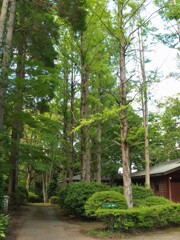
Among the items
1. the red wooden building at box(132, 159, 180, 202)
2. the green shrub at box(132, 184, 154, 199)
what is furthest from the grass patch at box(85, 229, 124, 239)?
the red wooden building at box(132, 159, 180, 202)

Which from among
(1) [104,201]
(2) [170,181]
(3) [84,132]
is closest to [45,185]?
(2) [170,181]

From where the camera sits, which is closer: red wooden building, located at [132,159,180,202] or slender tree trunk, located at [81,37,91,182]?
slender tree trunk, located at [81,37,91,182]

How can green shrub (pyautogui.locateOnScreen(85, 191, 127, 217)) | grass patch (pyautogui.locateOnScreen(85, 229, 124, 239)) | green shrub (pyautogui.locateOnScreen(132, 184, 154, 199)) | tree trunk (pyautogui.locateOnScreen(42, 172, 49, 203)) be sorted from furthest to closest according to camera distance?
tree trunk (pyautogui.locateOnScreen(42, 172, 49, 203)), green shrub (pyautogui.locateOnScreen(132, 184, 154, 199)), green shrub (pyautogui.locateOnScreen(85, 191, 127, 217)), grass patch (pyautogui.locateOnScreen(85, 229, 124, 239))

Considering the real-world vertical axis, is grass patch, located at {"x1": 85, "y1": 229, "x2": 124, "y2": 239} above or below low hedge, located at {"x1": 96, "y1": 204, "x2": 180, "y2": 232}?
below

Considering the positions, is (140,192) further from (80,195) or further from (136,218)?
(136,218)

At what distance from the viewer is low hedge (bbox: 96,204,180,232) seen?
32.0 ft

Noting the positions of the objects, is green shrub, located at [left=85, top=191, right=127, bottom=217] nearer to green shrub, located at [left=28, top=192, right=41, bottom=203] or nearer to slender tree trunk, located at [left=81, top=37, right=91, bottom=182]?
slender tree trunk, located at [left=81, top=37, right=91, bottom=182]

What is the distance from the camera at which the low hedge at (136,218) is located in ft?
32.0

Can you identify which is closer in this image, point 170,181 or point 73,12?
point 73,12

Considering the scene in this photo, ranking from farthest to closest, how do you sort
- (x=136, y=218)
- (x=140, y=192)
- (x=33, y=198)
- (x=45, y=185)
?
(x=45, y=185)
(x=33, y=198)
(x=140, y=192)
(x=136, y=218)

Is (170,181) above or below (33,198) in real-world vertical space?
above

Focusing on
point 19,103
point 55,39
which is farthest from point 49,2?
point 19,103

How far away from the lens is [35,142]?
34375 millimetres

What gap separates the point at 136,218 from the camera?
392 inches
